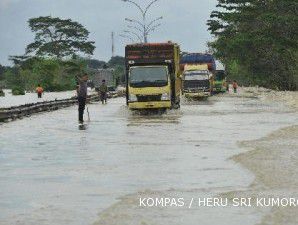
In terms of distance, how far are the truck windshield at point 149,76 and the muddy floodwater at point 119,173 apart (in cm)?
903

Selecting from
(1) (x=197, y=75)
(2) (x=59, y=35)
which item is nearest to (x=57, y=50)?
(2) (x=59, y=35)

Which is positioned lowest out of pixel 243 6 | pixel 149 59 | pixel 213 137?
pixel 213 137

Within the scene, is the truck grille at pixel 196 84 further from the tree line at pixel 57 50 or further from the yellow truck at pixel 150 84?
the tree line at pixel 57 50

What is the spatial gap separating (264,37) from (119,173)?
2876 inches

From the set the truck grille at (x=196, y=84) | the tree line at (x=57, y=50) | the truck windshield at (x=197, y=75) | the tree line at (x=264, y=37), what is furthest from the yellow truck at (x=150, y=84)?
the tree line at (x=57, y=50)

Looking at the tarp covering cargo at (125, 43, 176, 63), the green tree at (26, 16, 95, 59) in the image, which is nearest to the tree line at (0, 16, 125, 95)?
the green tree at (26, 16, 95, 59)

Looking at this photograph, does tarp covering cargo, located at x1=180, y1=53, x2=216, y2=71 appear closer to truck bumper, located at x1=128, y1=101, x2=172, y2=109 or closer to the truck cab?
the truck cab

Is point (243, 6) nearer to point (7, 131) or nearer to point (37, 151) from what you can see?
point (7, 131)

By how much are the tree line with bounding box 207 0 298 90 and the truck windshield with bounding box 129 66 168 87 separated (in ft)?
150

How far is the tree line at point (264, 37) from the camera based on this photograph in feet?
277

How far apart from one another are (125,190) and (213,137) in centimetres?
1066

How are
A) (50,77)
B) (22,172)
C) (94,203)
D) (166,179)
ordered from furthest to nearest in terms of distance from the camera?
(50,77) → (22,172) → (166,179) → (94,203)

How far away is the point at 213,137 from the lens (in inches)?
889

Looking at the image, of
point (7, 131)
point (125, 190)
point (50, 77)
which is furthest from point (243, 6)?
point (125, 190)
